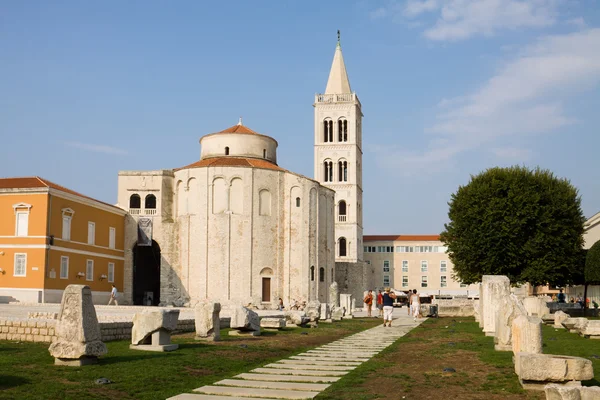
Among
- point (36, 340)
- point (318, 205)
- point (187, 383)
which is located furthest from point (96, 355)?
point (318, 205)

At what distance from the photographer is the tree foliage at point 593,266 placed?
36781 millimetres

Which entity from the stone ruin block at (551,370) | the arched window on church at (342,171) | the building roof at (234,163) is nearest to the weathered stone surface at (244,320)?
the stone ruin block at (551,370)

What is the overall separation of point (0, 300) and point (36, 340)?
27018 millimetres

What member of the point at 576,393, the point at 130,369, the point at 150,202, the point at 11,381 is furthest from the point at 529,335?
the point at 150,202

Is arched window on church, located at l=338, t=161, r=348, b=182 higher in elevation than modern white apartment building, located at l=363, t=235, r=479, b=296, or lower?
higher

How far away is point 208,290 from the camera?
168 feet

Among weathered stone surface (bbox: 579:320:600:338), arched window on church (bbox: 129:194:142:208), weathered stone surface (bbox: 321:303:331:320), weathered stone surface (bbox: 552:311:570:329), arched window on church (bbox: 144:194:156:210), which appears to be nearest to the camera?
weathered stone surface (bbox: 579:320:600:338)

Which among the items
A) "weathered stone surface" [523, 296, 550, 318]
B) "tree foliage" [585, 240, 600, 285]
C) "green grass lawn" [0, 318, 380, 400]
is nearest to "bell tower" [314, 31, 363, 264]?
"tree foliage" [585, 240, 600, 285]

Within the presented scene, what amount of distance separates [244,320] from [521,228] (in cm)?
2414

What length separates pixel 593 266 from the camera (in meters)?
37.1

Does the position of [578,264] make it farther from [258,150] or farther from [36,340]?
[36,340]

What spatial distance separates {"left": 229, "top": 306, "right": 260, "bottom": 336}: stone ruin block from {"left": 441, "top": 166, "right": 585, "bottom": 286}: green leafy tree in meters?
22.8

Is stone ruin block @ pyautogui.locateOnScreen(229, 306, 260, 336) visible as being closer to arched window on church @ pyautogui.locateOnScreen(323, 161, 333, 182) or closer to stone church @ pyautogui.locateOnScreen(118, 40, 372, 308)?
stone church @ pyautogui.locateOnScreen(118, 40, 372, 308)

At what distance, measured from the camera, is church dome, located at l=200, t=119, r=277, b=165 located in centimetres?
5750
